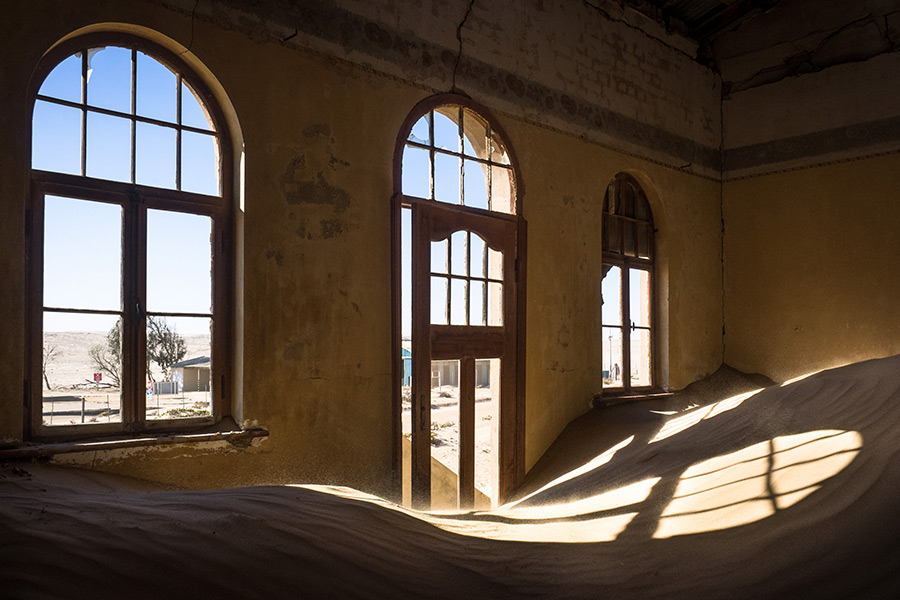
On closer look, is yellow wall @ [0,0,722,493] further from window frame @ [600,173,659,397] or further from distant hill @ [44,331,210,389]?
window frame @ [600,173,659,397]

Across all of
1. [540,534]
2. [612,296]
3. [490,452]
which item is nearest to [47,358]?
[540,534]

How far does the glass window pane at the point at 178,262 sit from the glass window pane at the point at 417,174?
1.87 m

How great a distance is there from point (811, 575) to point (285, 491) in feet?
8.91

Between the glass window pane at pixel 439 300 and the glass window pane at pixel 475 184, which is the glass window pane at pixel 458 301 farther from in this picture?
the glass window pane at pixel 475 184

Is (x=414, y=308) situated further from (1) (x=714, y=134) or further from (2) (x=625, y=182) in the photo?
(1) (x=714, y=134)

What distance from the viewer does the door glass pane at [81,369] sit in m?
3.98

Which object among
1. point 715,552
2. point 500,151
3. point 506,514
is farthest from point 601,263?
point 715,552

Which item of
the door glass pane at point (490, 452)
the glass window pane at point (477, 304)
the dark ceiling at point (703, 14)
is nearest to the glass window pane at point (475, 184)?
the glass window pane at point (477, 304)

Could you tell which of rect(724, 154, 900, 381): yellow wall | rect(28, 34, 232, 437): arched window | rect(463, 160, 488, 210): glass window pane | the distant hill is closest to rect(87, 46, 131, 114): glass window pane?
rect(28, 34, 232, 437): arched window

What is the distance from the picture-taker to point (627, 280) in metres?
8.10

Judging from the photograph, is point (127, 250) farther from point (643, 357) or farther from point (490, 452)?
point (643, 357)

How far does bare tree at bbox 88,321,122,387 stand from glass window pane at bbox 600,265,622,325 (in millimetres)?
5441

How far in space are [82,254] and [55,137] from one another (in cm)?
79

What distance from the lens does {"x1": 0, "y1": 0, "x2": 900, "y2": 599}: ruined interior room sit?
2939mm
